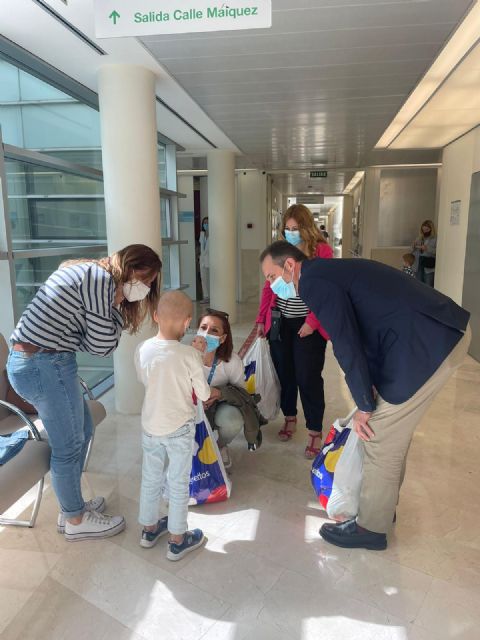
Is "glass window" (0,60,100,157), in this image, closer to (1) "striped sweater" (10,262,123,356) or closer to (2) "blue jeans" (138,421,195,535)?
(1) "striped sweater" (10,262,123,356)

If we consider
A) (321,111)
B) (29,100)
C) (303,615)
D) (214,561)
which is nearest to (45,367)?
(214,561)

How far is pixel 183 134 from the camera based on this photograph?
5.89 metres

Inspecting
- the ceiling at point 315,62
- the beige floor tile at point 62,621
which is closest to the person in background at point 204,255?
the ceiling at point 315,62

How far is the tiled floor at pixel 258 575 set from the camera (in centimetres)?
177

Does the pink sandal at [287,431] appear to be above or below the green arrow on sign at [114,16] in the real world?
below

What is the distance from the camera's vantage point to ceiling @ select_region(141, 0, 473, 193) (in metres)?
2.69

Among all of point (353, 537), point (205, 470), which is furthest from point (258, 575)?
point (205, 470)

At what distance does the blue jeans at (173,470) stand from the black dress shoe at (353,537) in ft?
2.30

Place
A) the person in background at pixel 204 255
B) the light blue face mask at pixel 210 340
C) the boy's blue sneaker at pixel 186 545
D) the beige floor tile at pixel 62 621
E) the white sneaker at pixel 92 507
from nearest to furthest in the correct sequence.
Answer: the beige floor tile at pixel 62 621, the boy's blue sneaker at pixel 186 545, the white sneaker at pixel 92 507, the light blue face mask at pixel 210 340, the person in background at pixel 204 255

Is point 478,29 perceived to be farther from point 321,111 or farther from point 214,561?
point 214,561

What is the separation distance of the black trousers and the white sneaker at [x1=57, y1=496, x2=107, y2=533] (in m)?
1.35

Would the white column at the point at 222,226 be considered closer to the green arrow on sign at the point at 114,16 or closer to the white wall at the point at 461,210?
the white wall at the point at 461,210

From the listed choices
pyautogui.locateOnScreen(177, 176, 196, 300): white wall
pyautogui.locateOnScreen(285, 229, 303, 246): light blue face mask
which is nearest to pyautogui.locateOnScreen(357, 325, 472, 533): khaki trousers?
pyautogui.locateOnScreen(285, 229, 303, 246): light blue face mask

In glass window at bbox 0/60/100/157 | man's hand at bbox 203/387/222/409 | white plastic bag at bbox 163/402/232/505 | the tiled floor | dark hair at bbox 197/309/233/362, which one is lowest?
the tiled floor
